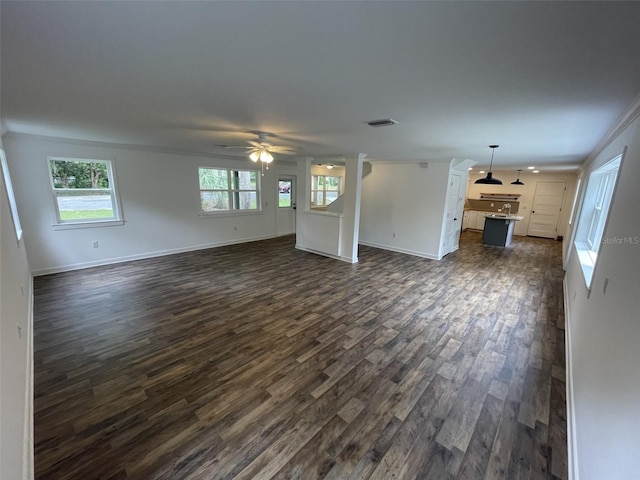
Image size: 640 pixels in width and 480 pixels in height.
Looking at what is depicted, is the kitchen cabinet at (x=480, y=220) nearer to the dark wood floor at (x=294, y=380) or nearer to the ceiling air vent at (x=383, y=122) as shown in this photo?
the dark wood floor at (x=294, y=380)

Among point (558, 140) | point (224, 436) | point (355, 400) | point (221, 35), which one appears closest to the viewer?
point (221, 35)

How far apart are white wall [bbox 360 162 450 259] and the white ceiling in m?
3.29

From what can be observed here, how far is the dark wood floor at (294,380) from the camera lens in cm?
164

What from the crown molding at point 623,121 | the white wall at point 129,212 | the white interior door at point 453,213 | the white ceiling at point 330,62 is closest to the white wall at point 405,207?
the white interior door at point 453,213

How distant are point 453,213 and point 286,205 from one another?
4.86 metres

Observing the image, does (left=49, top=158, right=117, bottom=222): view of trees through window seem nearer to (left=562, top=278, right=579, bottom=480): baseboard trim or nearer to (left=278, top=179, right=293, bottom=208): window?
(left=278, top=179, right=293, bottom=208): window

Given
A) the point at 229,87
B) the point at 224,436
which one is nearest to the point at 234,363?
the point at 224,436

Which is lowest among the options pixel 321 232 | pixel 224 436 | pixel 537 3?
pixel 224 436

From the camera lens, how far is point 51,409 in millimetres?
1934

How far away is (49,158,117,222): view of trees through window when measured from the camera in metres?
4.59

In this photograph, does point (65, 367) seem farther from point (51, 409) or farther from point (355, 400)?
point (355, 400)

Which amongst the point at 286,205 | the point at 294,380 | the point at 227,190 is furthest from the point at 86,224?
the point at 294,380

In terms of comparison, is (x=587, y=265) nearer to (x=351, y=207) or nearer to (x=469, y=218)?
(x=351, y=207)

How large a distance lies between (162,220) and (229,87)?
4.96 m
